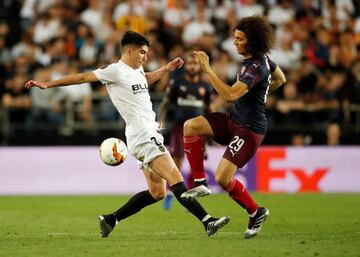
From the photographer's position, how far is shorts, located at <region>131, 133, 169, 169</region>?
934 cm

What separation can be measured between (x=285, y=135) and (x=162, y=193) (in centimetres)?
937

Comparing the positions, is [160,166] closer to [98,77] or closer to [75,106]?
[98,77]

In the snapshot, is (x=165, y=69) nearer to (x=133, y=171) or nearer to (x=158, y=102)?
(x=133, y=171)

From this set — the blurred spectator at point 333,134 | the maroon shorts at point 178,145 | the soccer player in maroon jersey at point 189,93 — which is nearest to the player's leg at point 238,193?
the soccer player in maroon jersey at point 189,93

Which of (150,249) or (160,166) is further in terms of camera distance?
(160,166)

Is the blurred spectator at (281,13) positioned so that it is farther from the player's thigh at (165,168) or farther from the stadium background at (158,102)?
the player's thigh at (165,168)

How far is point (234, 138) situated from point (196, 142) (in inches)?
19.6

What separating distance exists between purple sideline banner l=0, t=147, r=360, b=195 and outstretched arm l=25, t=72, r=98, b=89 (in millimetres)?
8409

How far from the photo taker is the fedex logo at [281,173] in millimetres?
17906

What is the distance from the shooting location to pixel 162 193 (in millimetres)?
9695

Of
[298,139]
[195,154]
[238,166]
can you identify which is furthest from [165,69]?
[298,139]

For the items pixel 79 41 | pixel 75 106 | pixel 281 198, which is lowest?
pixel 281 198

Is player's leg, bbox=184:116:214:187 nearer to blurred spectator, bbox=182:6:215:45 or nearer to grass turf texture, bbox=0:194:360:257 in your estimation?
grass turf texture, bbox=0:194:360:257

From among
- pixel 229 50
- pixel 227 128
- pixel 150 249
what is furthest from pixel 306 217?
pixel 229 50
